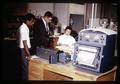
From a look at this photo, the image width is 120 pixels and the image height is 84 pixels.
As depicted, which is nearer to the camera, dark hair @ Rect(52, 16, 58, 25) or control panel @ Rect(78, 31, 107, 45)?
control panel @ Rect(78, 31, 107, 45)

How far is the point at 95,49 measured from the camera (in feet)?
7.20

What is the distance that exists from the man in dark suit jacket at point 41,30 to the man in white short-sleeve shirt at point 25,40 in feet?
0.21

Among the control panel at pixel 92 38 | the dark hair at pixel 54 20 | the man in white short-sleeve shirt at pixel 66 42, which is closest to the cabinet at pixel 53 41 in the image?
the man in white short-sleeve shirt at pixel 66 42

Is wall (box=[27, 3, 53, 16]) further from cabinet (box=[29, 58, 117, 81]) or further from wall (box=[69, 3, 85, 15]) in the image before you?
cabinet (box=[29, 58, 117, 81])

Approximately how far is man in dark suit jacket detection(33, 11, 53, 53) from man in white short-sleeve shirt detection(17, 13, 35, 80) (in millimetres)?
63

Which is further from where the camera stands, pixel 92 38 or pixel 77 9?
pixel 77 9

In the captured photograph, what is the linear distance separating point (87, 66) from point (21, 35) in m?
0.76

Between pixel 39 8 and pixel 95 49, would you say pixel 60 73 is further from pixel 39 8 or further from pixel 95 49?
pixel 39 8

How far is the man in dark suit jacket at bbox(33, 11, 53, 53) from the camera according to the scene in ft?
7.61

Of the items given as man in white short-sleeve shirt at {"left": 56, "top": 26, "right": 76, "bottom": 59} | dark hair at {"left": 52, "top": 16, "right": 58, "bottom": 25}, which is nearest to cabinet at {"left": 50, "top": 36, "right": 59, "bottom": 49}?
man in white short-sleeve shirt at {"left": 56, "top": 26, "right": 76, "bottom": 59}

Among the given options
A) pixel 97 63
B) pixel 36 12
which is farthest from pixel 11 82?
pixel 97 63

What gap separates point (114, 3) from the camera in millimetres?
2340

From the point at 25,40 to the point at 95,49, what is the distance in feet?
2.42

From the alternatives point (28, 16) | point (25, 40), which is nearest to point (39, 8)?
Result: point (28, 16)
